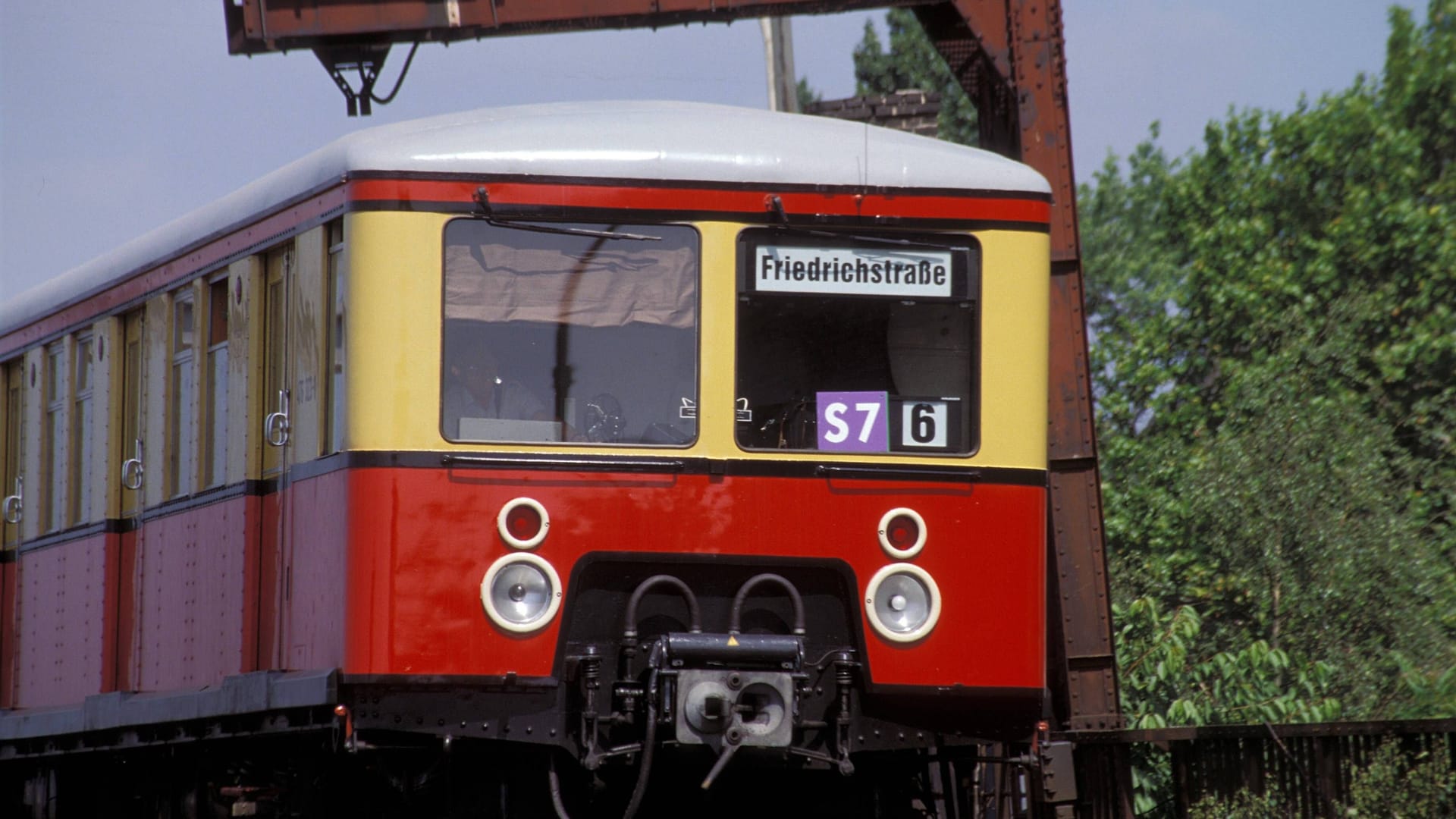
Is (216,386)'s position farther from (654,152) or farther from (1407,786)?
(1407,786)

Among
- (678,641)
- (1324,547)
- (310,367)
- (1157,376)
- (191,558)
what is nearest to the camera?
(678,641)

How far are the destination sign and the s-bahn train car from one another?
12 millimetres

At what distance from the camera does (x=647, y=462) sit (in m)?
7.29

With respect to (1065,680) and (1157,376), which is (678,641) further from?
(1157,376)

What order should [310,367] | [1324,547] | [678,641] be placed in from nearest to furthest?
[678,641] < [310,367] < [1324,547]

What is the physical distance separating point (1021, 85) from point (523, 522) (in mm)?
5387

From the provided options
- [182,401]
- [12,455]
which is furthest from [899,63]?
[182,401]

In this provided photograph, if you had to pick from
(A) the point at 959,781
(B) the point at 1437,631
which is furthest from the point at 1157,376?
(A) the point at 959,781

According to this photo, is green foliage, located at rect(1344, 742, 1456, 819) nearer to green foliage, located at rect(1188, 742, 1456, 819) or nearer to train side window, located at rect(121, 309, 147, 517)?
green foliage, located at rect(1188, 742, 1456, 819)

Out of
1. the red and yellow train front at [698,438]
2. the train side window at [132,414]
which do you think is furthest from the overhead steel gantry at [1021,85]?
the red and yellow train front at [698,438]

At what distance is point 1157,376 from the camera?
35969 mm

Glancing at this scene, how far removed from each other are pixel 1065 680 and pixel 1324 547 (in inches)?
436

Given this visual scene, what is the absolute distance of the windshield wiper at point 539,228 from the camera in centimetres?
725

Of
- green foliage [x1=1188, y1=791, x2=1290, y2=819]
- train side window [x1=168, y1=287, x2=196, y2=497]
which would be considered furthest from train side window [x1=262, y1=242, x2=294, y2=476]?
green foliage [x1=1188, y1=791, x2=1290, y2=819]
